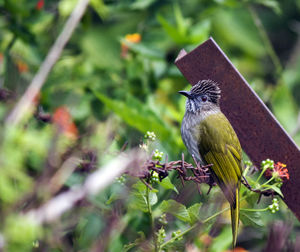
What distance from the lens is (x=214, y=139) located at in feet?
7.89

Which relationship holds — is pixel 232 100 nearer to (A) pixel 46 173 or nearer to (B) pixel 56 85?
(A) pixel 46 173

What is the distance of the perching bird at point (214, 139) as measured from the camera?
2061 mm

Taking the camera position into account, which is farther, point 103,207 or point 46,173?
point 103,207

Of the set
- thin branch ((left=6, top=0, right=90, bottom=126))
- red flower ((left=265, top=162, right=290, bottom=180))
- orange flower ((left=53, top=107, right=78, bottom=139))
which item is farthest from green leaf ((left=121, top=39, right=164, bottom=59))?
red flower ((left=265, top=162, right=290, bottom=180))

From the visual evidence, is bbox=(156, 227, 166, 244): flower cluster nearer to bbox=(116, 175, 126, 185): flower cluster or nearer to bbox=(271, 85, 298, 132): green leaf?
bbox=(116, 175, 126, 185): flower cluster

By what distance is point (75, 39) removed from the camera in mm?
4922

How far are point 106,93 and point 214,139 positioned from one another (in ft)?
5.16

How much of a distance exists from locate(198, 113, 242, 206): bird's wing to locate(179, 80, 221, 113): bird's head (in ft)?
0.22

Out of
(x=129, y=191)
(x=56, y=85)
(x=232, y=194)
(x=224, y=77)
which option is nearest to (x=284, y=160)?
(x=232, y=194)

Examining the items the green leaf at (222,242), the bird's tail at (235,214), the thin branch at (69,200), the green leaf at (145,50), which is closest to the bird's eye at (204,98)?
the bird's tail at (235,214)

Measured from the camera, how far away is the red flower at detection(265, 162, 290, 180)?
1834 millimetres

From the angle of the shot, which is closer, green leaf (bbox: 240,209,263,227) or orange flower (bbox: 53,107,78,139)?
orange flower (bbox: 53,107,78,139)

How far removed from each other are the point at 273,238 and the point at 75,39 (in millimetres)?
3882

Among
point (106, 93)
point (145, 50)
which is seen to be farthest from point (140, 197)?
point (106, 93)
